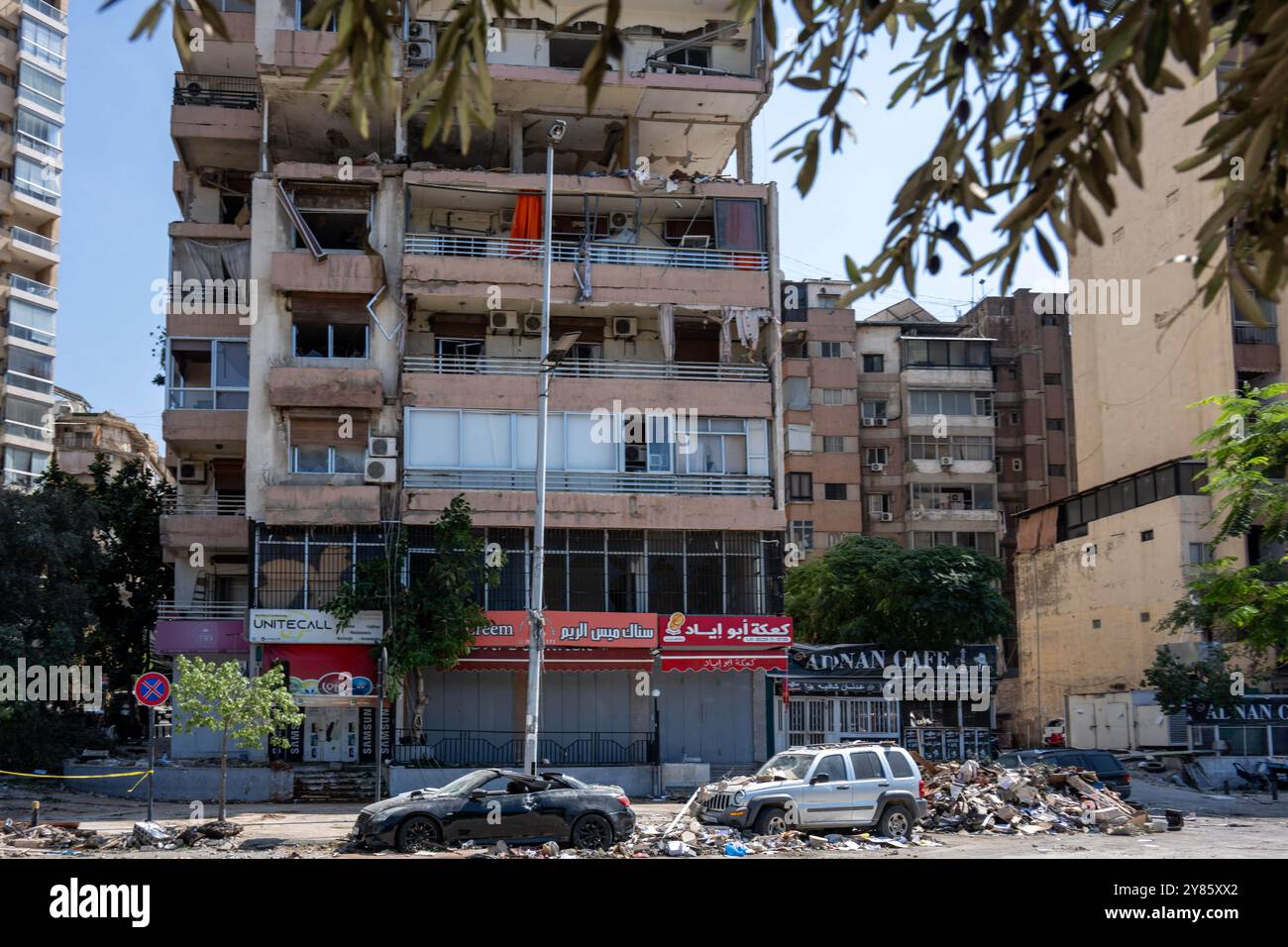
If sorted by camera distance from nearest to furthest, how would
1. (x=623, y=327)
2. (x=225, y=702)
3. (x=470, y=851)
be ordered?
(x=470, y=851)
(x=225, y=702)
(x=623, y=327)

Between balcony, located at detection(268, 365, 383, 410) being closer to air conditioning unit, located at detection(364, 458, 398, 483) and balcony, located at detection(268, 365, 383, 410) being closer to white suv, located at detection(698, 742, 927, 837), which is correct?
air conditioning unit, located at detection(364, 458, 398, 483)

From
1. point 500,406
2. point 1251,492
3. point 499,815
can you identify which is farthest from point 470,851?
point 500,406

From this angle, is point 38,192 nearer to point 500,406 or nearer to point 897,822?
point 500,406

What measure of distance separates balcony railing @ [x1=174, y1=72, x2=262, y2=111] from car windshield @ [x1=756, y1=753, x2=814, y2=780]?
83.2ft

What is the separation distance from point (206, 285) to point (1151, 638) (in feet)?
112

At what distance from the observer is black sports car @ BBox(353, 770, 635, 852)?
66.0 feet

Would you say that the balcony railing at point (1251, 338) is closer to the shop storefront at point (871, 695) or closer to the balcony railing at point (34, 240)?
the shop storefront at point (871, 695)

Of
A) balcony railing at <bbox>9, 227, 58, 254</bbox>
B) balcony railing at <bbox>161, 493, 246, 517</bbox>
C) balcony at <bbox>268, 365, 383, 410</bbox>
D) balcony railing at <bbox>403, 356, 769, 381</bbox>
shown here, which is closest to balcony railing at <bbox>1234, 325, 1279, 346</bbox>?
balcony railing at <bbox>403, 356, 769, 381</bbox>

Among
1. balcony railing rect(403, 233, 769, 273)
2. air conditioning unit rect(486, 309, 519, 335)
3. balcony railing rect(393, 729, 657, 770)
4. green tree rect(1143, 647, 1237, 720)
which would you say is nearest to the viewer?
balcony railing rect(393, 729, 657, 770)

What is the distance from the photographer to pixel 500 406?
3488 centimetres

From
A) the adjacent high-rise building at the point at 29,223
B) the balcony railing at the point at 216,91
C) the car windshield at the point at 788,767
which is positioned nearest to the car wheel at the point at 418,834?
the car windshield at the point at 788,767

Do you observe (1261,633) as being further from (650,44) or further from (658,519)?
(650,44)

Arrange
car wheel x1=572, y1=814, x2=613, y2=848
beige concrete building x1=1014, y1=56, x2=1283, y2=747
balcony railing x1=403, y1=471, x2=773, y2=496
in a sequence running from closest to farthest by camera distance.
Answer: car wheel x1=572, y1=814, x2=613, y2=848
balcony railing x1=403, y1=471, x2=773, y2=496
beige concrete building x1=1014, y1=56, x2=1283, y2=747

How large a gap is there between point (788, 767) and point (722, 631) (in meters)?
11.7
